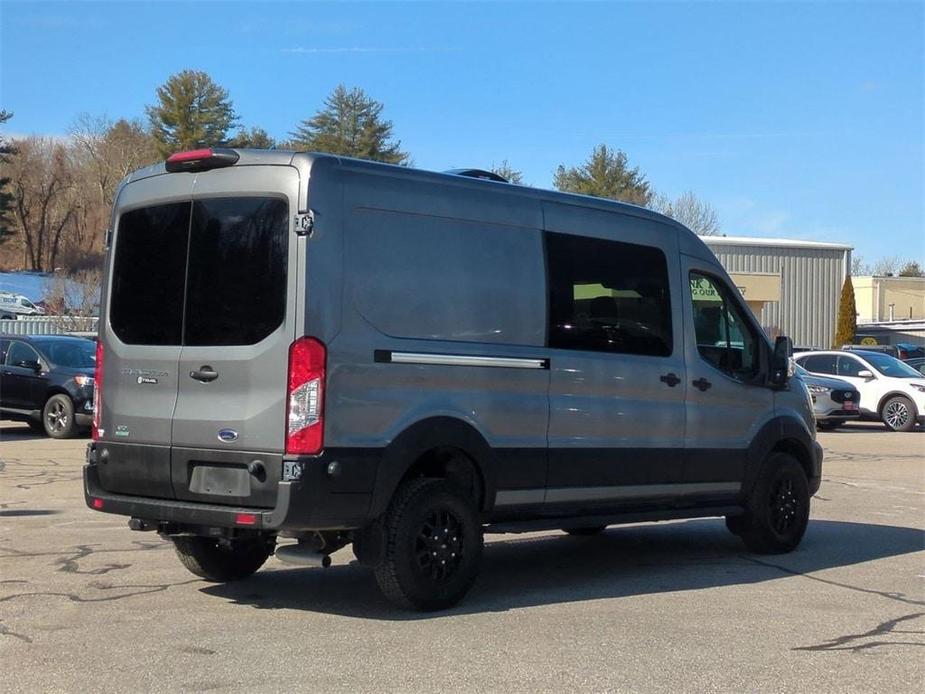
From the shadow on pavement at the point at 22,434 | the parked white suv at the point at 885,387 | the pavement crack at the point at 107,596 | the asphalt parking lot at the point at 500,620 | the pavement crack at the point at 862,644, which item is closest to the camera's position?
the asphalt parking lot at the point at 500,620

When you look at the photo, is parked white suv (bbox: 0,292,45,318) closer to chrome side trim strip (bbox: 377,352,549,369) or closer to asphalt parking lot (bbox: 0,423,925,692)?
asphalt parking lot (bbox: 0,423,925,692)

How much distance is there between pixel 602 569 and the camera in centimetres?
891

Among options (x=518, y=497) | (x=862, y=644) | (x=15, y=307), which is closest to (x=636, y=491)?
(x=518, y=497)

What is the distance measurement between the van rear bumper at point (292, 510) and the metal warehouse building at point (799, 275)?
178ft

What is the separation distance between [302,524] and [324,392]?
0.73 metres

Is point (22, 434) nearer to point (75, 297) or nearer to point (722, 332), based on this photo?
point (722, 332)

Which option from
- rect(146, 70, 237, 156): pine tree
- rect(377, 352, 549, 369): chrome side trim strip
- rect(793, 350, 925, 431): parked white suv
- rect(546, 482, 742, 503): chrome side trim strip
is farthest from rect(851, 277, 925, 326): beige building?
rect(377, 352, 549, 369): chrome side trim strip

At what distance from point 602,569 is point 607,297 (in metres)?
2.11

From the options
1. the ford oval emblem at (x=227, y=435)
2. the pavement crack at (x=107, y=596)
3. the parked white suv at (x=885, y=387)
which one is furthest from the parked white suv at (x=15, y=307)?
the ford oval emblem at (x=227, y=435)

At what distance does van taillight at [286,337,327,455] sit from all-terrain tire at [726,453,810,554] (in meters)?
4.23

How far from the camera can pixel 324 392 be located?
6.52 m

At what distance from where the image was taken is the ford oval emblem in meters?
6.68

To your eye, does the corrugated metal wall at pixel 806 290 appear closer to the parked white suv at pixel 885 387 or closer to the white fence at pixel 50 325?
the white fence at pixel 50 325

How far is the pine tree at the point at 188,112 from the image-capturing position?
6419cm
